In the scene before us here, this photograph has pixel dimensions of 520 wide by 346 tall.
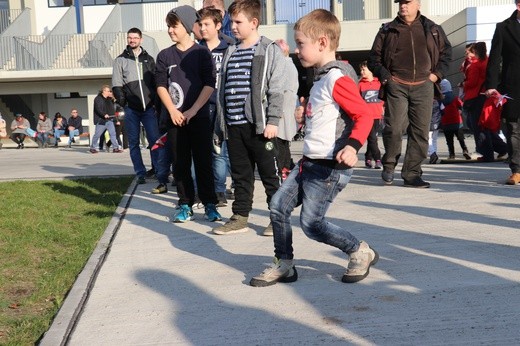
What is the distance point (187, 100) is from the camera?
6.80m

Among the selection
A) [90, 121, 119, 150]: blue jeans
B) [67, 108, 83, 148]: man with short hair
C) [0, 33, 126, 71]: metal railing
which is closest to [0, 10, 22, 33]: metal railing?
[0, 33, 126, 71]: metal railing

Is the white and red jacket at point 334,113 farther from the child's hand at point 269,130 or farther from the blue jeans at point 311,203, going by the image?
the child's hand at point 269,130

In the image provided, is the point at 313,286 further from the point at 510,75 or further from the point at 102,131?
the point at 102,131

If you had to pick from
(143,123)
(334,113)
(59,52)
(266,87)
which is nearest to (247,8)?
(266,87)

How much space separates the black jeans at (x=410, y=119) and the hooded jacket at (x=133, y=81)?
313 cm

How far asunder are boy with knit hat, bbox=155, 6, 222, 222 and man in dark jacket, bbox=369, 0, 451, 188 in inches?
102

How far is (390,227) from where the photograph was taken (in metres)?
6.16

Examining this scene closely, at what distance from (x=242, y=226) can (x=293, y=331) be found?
2.66 meters

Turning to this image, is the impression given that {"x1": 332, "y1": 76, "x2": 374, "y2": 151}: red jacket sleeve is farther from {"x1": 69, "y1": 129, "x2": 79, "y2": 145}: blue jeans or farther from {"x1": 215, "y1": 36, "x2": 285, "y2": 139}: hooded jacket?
{"x1": 69, "y1": 129, "x2": 79, "y2": 145}: blue jeans

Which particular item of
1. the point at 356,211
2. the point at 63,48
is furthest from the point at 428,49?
the point at 63,48

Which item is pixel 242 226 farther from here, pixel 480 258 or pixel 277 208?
pixel 480 258

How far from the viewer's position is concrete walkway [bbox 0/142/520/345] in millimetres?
3666

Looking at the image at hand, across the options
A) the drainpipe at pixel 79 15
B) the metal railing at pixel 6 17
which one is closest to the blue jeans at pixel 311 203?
the drainpipe at pixel 79 15

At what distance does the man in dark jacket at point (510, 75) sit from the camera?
8.16 metres
